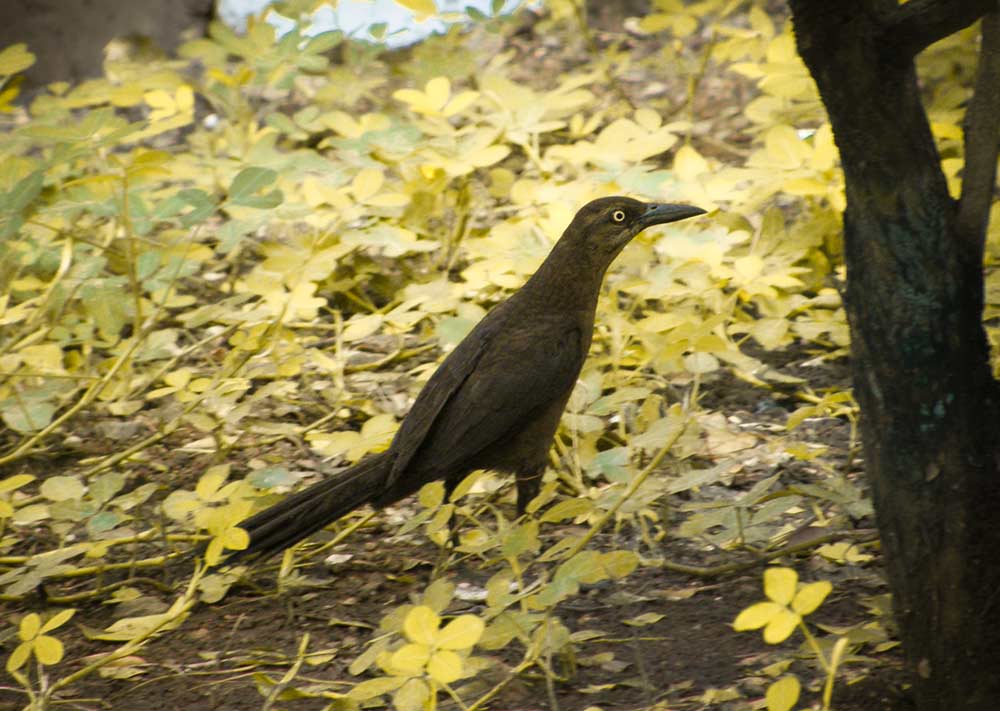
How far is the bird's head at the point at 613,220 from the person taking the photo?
11.7ft

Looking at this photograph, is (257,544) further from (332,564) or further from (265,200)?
(265,200)

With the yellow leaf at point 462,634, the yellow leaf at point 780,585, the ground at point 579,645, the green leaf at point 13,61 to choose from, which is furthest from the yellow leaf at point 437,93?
the yellow leaf at point 780,585

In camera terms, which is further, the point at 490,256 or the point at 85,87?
the point at 85,87

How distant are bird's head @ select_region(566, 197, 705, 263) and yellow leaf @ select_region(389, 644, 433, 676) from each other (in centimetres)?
163

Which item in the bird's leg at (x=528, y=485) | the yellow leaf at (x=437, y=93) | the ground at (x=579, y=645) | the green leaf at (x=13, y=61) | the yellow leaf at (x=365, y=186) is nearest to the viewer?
the ground at (x=579, y=645)

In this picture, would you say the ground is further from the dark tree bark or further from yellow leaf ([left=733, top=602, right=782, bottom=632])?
yellow leaf ([left=733, top=602, right=782, bottom=632])

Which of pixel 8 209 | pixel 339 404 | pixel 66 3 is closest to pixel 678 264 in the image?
pixel 339 404

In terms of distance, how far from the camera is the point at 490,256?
171 inches

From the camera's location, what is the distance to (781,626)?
2090mm

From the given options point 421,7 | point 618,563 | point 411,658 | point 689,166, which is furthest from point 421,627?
point 421,7

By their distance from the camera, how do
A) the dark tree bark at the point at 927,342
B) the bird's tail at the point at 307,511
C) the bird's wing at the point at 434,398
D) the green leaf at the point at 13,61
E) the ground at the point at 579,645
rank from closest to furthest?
the dark tree bark at the point at 927,342 < the ground at the point at 579,645 < the bird's tail at the point at 307,511 < the bird's wing at the point at 434,398 < the green leaf at the point at 13,61

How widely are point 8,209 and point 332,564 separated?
1.59 meters

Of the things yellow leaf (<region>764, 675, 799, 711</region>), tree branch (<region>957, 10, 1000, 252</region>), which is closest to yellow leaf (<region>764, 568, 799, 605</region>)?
yellow leaf (<region>764, 675, 799, 711</region>)

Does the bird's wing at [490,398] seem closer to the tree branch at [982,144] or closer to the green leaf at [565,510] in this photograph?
the green leaf at [565,510]
